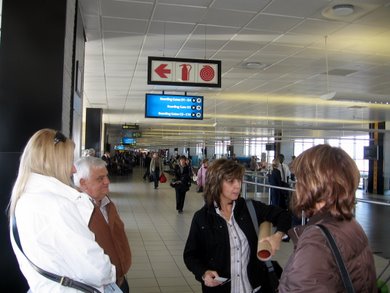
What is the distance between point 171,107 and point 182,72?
2.12m

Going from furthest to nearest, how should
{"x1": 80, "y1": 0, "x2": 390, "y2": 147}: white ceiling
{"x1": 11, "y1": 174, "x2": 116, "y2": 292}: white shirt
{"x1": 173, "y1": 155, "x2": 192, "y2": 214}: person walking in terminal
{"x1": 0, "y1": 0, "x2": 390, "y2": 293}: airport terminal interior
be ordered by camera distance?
{"x1": 173, "y1": 155, "x2": 192, "y2": 214}: person walking in terminal
{"x1": 80, "y1": 0, "x2": 390, "y2": 147}: white ceiling
{"x1": 0, "y1": 0, "x2": 390, "y2": 293}: airport terminal interior
{"x1": 11, "y1": 174, "x2": 116, "y2": 292}: white shirt

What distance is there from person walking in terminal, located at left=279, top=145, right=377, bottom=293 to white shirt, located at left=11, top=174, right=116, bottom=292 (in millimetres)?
814

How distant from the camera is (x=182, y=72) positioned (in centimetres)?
637

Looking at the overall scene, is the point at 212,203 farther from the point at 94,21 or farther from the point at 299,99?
the point at 299,99

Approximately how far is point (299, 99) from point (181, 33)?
25.9 ft

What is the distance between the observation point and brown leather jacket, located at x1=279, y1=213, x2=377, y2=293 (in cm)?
128

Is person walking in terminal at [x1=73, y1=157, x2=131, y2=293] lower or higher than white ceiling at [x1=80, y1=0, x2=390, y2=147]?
lower

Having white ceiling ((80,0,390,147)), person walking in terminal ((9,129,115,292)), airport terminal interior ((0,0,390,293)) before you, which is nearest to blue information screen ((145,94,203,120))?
airport terminal interior ((0,0,390,293))

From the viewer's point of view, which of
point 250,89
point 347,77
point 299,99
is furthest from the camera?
point 299,99

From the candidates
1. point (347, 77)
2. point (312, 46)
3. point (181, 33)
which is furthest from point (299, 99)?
point (181, 33)

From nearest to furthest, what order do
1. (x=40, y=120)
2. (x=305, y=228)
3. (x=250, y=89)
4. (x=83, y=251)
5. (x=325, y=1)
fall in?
1. (x=305, y=228)
2. (x=83, y=251)
3. (x=40, y=120)
4. (x=325, y=1)
5. (x=250, y=89)

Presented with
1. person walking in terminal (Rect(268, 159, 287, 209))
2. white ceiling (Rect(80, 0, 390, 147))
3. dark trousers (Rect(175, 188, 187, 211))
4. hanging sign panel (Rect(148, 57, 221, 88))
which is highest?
white ceiling (Rect(80, 0, 390, 147))

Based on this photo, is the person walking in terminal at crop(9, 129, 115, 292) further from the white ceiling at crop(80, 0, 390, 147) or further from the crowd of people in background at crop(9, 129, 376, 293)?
the white ceiling at crop(80, 0, 390, 147)

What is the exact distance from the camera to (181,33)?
6715 mm
